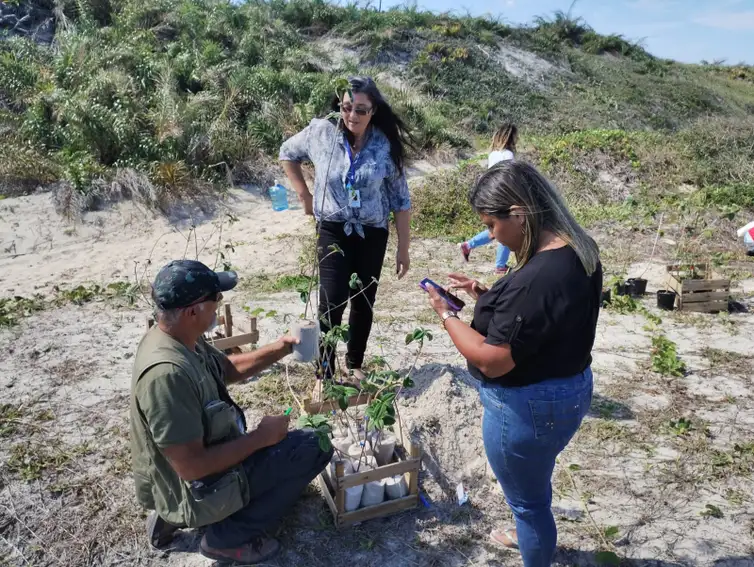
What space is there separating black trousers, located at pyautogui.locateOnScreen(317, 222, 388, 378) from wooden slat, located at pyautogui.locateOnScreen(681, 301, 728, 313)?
4.07 meters

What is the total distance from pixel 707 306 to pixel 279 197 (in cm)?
574

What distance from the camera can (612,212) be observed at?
9.42 meters

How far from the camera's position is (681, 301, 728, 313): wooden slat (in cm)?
599

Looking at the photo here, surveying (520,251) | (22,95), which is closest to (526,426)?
(520,251)

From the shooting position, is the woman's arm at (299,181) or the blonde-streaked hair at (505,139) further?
the blonde-streaked hair at (505,139)

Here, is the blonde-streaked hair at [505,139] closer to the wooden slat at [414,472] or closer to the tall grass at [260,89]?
the wooden slat at [414,472]

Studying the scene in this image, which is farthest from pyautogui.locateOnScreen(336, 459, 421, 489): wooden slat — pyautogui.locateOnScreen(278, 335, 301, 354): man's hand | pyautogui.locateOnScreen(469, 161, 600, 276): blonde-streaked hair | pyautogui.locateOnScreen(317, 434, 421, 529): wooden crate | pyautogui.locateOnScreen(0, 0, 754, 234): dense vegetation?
pyautogui.locateOnScreen(0, 0, 754, 234): dense vegetation

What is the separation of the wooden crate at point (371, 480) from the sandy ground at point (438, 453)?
0.06m

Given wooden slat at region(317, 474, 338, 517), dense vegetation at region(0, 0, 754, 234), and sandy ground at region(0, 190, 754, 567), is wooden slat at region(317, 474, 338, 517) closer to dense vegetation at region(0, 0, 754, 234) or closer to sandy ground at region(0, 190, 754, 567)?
sandy ground at region(0, 190, 754, 567)

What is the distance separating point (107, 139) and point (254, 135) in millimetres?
2335

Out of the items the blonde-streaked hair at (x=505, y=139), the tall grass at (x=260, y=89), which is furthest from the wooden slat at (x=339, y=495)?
the tall grass at (x=260, y=89)

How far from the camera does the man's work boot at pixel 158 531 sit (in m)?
2.57

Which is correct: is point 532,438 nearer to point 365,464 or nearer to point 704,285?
point 365,464

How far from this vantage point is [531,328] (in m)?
1.77
